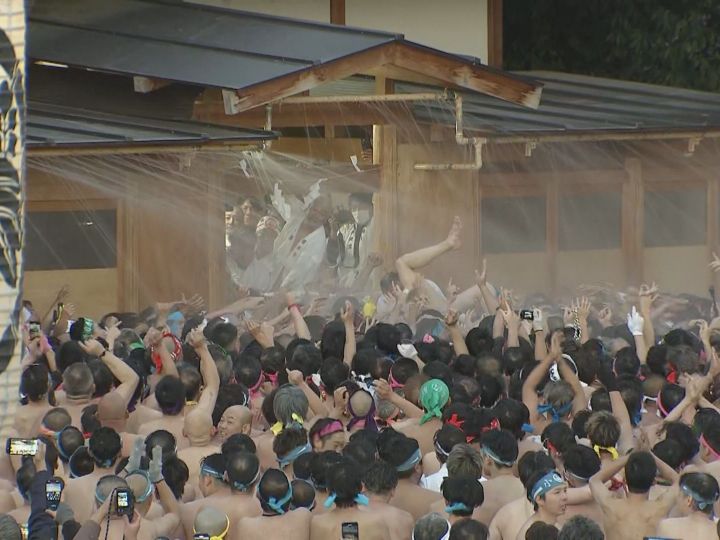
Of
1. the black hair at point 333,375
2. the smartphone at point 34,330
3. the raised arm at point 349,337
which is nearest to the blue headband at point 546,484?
the black hair at point 333,375

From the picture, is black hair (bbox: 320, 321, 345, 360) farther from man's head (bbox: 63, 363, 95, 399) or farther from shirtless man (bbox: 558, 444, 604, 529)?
shirtless man (bbox: 558, 444, 604, 529)

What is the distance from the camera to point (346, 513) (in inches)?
310

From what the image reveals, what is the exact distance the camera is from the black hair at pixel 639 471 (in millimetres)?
7836

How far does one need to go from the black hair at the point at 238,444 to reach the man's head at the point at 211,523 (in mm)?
722

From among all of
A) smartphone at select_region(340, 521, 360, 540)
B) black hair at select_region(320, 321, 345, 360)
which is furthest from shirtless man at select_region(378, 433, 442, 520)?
black hair at select_region(320, 321, 345, 360)

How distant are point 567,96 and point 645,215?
1553 millimetres

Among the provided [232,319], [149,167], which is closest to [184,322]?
[232,319]

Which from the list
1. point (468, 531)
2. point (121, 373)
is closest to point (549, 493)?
point (468, 531)

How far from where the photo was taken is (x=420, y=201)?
16.7 meters

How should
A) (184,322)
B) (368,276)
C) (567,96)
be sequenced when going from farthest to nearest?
(567,96) → (368,276) → (184,322)

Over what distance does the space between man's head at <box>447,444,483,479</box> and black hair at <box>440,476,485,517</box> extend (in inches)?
12.4

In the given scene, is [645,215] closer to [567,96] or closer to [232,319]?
[567,96]

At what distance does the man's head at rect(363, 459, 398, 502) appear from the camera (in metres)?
8.05

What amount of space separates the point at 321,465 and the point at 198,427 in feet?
4.36
